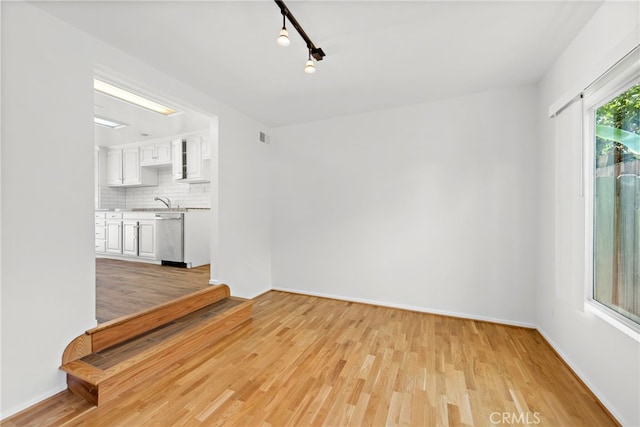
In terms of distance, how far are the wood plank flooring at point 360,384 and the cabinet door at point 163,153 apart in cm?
395

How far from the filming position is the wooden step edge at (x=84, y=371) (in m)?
1.49

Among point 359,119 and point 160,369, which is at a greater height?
point 359,119

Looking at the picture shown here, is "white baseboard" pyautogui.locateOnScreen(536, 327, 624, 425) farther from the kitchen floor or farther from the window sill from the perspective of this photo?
the kitchen floor

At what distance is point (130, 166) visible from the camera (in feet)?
17.2

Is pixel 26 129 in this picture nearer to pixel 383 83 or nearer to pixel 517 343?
pixel 383 83

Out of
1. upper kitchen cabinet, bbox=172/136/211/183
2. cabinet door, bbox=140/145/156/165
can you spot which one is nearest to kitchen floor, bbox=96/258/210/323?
upper kitchen cabinet, bbox=172/136/211/183

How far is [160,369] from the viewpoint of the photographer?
1828 millimetres

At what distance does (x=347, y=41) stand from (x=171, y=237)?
13.0ft

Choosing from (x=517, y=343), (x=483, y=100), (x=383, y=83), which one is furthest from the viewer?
(x=483, y=100)

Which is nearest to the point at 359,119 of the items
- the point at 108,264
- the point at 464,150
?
the point at 464,150

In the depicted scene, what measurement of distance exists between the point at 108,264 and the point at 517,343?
605 cm

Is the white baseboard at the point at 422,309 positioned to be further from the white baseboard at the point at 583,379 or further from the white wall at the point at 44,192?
the white wall at the point at 44,192

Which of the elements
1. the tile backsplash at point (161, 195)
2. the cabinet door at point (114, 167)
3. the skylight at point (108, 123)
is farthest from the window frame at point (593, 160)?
the cabinet door at point (114, 167)

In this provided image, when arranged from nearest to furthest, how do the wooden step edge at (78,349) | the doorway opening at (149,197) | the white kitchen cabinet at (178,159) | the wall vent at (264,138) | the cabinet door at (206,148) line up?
the wooden step edge at (78,349)
the doorway opening at (149,197)
the wall vent at (264,138)
the cabinet door at (206,148)
the white kitchen cabinet at (178,159)
